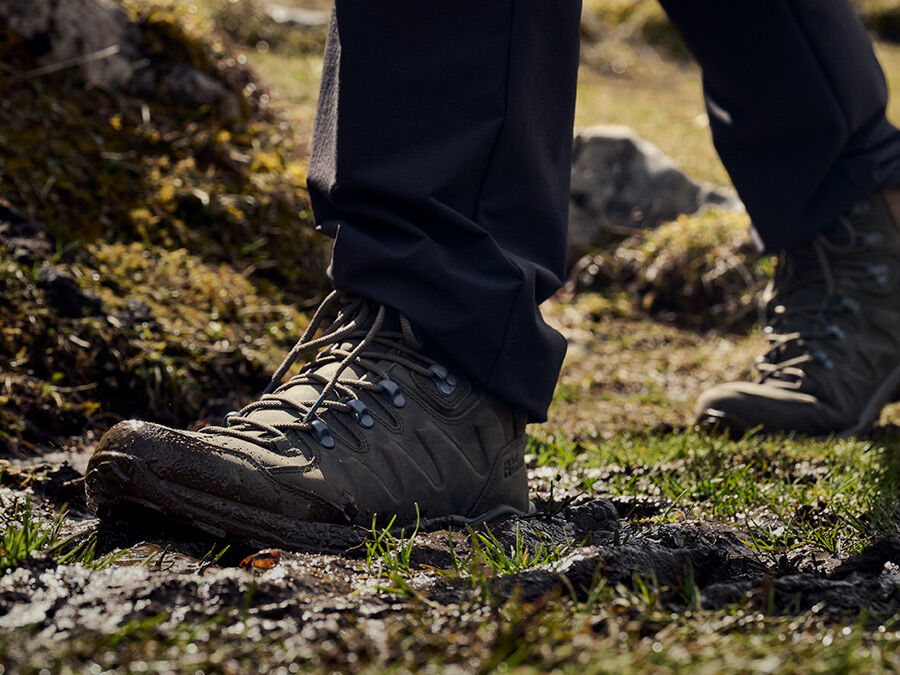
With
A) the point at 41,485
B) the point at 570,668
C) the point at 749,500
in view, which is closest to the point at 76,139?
the point at 41,485

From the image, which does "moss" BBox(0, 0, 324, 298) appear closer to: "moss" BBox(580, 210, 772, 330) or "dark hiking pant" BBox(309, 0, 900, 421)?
"dark hiking pant" BBox(309, 0, 900, 421)

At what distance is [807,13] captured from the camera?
272 centimetres

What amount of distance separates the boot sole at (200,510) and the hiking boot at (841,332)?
1.69m

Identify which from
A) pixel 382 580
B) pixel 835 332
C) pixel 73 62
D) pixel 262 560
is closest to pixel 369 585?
pixel 382 580

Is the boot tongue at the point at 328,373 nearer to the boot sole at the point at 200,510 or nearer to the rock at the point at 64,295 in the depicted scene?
the boot sole at the point at 200,510

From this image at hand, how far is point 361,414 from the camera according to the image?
1787 mm

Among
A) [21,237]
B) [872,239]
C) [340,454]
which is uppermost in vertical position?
[872,239]

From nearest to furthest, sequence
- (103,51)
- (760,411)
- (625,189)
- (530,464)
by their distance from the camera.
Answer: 1. (530,464)
2. (760,411)
3. (103,51)
4. (625,189)

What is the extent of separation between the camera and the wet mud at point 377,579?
48.1 inches

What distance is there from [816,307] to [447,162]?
1874 mm

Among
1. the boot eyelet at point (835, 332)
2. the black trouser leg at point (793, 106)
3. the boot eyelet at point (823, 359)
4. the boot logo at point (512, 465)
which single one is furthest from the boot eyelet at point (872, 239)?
the boot logo at point (512, 465)

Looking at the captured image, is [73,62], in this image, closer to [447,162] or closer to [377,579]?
[447,162]

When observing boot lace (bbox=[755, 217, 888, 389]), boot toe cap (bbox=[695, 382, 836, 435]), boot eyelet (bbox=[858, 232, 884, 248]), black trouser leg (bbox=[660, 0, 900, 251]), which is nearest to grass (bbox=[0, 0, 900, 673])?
boot toe cap (bbox=[695, 382, 836, 435])

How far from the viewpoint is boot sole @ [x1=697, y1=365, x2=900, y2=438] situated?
2848mm
